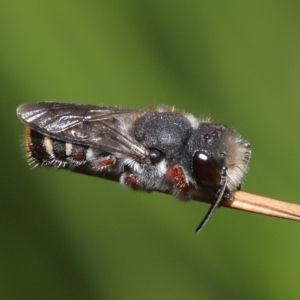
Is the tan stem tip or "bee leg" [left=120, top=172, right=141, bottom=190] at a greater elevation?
"bee leg" [left=120, top=172, right=141, bottom=190]

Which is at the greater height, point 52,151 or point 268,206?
point 52,151

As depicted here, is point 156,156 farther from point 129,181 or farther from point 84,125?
point 84,125

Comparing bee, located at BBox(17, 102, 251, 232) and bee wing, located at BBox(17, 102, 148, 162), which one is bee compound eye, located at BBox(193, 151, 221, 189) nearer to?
bee, located at BBox(17, 102, 251, 232)

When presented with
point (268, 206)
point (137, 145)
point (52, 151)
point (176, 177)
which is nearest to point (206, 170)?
point (176, 177)

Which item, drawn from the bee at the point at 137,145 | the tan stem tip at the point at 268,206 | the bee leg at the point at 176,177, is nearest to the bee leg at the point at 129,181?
the bee at the point at 137,145

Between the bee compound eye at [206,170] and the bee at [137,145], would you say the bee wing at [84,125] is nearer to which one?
the bee at [137,145]

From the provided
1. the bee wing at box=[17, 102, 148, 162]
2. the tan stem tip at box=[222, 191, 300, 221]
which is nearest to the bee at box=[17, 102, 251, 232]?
the bee wing at box=[17, 102, 148, 162]

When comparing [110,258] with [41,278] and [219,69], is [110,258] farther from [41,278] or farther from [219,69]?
[219,69]

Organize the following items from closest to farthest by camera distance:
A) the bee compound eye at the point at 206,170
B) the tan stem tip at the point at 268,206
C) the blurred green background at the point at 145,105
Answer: the tan stem tip at the point at 268,206 < the bee compound eye at the point at 206,170 < the blurred green background at the point at 145,105
